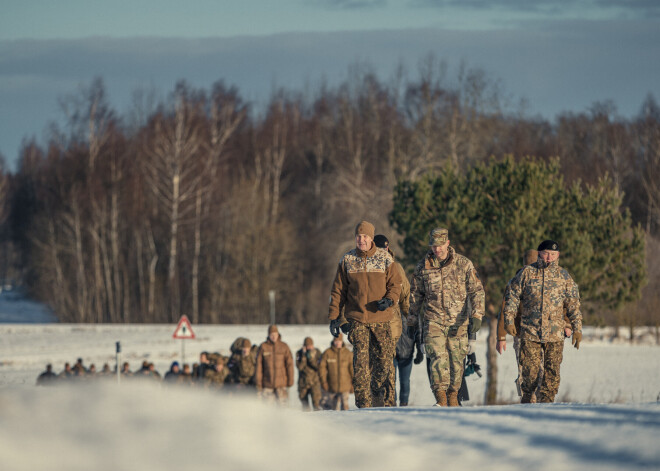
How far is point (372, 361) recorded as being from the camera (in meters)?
10.1

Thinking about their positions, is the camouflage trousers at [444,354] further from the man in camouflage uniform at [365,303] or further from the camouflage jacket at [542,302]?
the camouflage jacket at [542,302]

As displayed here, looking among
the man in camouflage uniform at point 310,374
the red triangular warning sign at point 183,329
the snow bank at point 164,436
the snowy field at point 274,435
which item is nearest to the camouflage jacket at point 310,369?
the man in camouflage uniform at point 310,374

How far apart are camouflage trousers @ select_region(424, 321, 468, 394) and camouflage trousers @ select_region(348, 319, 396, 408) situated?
1.49ft

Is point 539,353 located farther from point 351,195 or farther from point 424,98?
point 424,98

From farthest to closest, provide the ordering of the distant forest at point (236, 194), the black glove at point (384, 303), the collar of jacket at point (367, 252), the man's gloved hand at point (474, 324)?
the distant forest at point (236, 194) < the collar of jacket at point (367, 252) < the black glove at point (384, 303) < the man's gloved hand at point (474, 324)

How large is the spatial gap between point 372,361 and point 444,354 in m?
0.80

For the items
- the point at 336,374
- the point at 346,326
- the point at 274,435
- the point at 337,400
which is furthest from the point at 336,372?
the point at 274,435

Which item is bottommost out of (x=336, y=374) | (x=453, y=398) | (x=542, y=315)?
(x=336, y=374)

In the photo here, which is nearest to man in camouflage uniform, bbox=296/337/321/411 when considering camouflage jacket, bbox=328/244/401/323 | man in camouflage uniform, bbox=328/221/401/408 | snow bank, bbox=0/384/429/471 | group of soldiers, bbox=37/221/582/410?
group of soldiers, bbox=37/221/582/410

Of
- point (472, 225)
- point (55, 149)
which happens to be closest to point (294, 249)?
point (55, 149)

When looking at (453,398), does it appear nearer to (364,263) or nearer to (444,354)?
(444,354)

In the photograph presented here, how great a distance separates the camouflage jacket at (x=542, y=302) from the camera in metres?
9.90

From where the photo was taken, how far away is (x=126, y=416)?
444 centimetres

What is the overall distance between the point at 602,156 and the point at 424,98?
1339 cm
